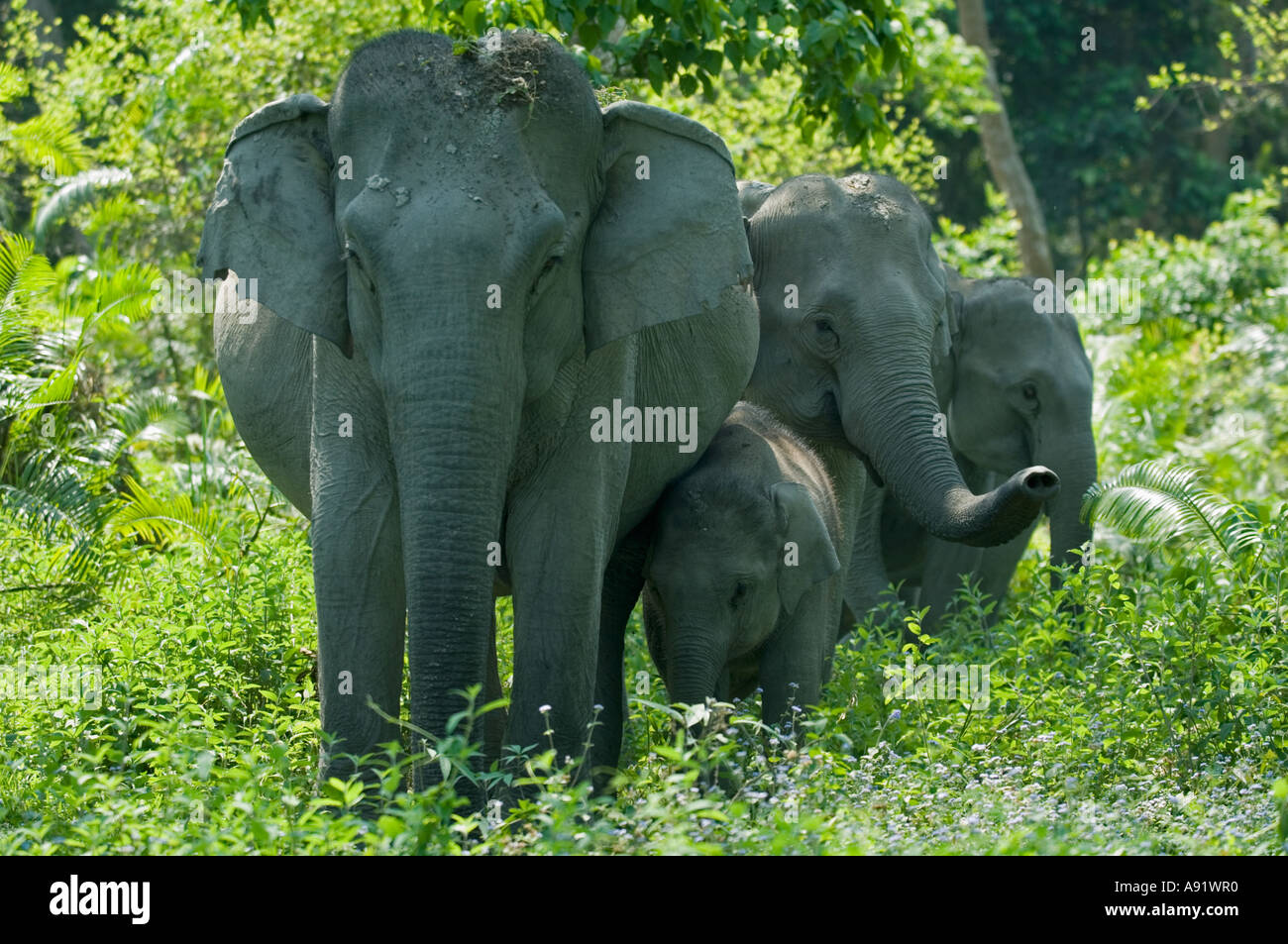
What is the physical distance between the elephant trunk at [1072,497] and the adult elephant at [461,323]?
4.38 metres

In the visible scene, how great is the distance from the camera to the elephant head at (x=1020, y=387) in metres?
10.6

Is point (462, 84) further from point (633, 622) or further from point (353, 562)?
point (633, 622)

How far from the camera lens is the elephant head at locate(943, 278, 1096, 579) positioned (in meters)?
10.6

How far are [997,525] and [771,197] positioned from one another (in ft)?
7.21

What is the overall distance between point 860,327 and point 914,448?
589 mm

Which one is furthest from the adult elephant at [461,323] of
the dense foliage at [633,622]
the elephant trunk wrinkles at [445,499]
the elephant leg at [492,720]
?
the dense foliage at [633,622]

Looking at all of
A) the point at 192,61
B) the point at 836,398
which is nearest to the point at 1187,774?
the point at 836,398

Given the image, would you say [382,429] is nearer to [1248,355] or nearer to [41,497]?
[41,497]

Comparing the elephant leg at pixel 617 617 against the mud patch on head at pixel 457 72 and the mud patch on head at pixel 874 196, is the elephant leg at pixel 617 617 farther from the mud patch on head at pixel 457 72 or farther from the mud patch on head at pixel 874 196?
the mud patch on head at pixel 457 72

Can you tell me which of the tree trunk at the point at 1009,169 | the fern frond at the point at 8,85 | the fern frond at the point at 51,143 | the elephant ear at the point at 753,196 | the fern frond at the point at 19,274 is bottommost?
the elephant ear at the point at 753,196

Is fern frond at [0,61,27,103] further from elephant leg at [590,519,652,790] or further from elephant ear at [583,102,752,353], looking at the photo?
elephant ear at [583,102,752,353]

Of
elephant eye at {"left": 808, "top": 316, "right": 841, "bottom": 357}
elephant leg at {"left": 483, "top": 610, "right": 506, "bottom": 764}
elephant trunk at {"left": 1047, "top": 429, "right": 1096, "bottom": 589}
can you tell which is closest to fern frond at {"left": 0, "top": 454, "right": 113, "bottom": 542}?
elephant leg at {"left": 483, "top": 610, "right": 506, "bottom": 764}

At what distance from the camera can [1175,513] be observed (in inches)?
353

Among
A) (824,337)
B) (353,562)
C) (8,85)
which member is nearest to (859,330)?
(824,337)
